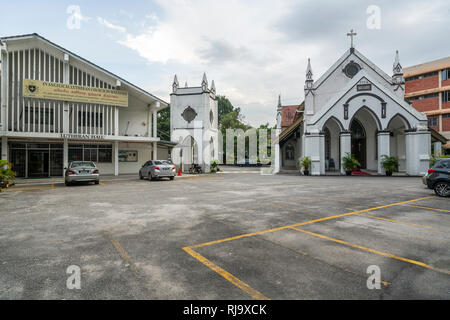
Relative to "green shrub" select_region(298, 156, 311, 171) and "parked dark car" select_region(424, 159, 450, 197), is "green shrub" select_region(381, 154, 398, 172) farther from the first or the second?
"parked dark car" select_region(424, 159, 450, 197)

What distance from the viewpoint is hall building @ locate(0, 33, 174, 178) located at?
18.5 m

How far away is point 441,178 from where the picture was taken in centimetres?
1069

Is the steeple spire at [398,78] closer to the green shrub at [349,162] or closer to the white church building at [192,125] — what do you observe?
the green shrub at [349,162]

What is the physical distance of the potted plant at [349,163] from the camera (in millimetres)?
22328

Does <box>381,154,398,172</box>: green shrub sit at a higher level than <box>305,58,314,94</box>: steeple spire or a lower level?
lower

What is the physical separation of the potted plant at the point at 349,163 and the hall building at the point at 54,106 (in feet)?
56.8

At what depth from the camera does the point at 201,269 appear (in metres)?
3.73

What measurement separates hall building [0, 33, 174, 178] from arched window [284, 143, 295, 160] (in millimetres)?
18490

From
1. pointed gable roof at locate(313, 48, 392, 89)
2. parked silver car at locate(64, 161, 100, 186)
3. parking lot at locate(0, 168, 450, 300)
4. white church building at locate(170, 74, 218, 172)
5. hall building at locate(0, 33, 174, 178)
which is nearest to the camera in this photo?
parking lot at locate(0, 168, 450, 300)

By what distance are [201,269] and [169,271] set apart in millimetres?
453

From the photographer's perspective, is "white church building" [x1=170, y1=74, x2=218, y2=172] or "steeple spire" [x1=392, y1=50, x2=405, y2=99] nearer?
"steeple spire" [x1=392, y1=50, x2=405, y2=99]

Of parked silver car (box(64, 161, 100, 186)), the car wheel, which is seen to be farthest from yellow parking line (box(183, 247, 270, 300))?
parked silver car (box(64, 161, 100, 186))

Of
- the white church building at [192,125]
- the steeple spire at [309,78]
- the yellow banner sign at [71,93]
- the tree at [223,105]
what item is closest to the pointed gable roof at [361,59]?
the steeple spire at [309,78]
